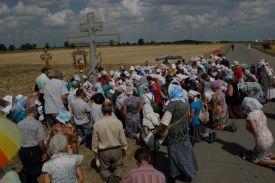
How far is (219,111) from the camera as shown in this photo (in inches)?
413

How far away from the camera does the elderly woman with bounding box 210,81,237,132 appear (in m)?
10.5

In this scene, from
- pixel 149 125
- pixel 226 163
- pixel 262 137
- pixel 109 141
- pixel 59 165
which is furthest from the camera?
pixel 149 125

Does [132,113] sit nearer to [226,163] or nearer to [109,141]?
[226,163]

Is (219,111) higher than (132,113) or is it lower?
lower

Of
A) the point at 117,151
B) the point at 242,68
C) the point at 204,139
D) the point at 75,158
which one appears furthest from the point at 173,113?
the point at 242,68

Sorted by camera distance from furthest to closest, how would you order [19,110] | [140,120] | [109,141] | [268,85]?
1. [268,85]
2. [140,120]
3. [19,110]
4. [109,141]

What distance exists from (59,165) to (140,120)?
5119 millimetres

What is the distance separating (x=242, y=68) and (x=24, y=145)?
1029 cm

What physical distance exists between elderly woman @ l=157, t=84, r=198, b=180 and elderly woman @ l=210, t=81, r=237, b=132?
383cm

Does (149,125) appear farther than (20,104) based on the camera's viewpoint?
No

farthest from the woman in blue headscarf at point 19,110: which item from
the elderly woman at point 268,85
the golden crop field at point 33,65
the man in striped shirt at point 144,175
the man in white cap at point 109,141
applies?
the golden crop field at point 33,65

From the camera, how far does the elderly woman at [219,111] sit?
10492 mm

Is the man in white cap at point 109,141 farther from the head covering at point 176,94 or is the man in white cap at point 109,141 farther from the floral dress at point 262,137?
the floral dress at point 262,137

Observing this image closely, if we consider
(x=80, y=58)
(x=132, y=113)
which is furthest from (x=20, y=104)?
(x=80, y=58)
